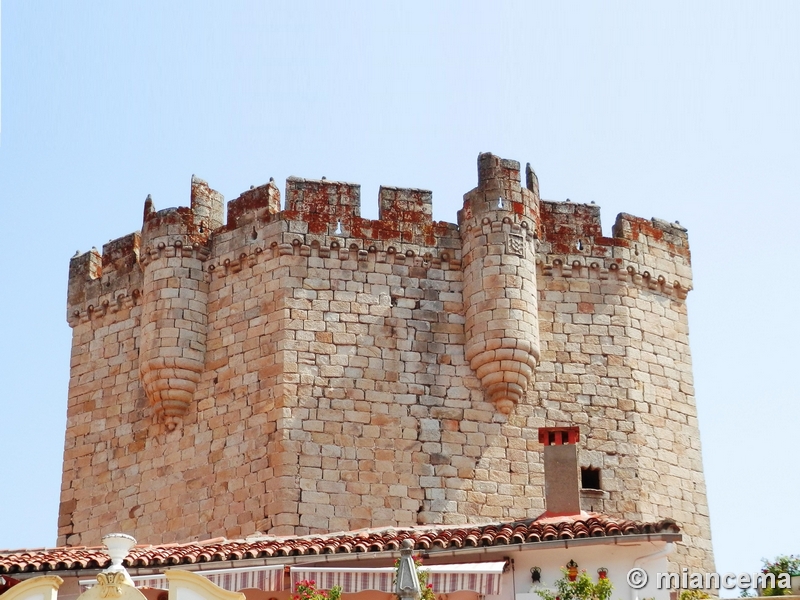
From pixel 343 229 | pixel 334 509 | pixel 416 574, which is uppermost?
pixel 343 229

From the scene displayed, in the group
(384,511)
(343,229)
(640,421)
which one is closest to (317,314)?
(343,229)

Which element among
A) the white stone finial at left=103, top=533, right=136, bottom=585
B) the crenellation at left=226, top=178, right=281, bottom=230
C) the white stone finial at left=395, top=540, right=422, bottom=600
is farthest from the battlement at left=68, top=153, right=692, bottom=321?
the white stone finial at left=395, top=540, right=422, bottom=600

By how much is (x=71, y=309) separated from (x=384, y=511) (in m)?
6.40

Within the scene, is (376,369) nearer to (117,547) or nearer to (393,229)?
(393,229)

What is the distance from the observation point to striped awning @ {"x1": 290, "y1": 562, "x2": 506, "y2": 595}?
17594 mm

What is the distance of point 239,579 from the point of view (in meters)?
17.9

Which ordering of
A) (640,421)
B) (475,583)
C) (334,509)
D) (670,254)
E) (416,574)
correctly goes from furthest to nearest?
(670,254)
(640,421)
(334,509)
(475,583)
(416,574)

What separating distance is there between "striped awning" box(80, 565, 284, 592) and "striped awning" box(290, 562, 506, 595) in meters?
0.20

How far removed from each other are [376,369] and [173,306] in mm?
3050

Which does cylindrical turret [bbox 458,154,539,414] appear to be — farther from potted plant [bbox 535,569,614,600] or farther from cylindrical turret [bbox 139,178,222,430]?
potted plant [bbox 535,569,614,600]

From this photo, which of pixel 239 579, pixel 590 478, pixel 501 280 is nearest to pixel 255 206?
pixel 501 280

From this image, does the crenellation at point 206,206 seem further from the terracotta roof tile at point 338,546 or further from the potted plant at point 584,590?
the potted plant at point 584,590

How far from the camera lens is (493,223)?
25688 mm

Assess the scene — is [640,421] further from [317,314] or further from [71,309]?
[71,309]
